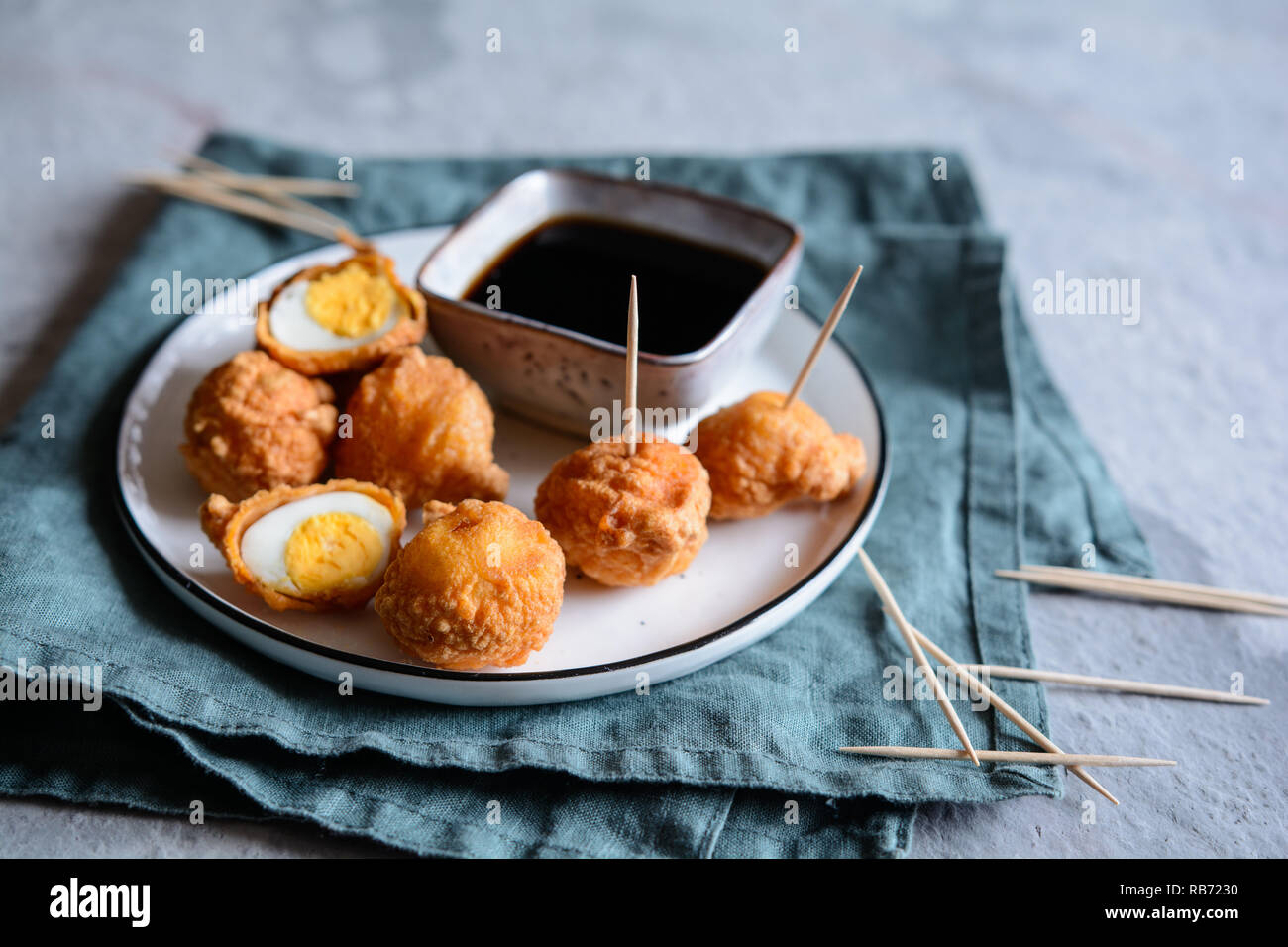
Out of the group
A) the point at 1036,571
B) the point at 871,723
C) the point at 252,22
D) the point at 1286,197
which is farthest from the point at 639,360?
the point at 252,22

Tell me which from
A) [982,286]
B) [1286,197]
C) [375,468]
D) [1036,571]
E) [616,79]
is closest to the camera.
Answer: [375,468]

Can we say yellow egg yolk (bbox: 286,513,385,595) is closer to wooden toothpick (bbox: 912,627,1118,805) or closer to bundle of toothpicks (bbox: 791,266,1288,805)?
bundle of toothpicks (bbox: 791,266,1288,805)

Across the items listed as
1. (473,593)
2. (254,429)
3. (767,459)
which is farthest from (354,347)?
(767,459)

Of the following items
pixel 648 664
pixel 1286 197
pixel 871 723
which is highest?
pixel 1286 197

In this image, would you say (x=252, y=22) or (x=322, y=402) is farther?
(x=252, y=22)

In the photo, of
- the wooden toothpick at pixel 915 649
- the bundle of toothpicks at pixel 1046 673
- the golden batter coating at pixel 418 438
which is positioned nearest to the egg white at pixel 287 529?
the golden batter coating at pixel 418 438

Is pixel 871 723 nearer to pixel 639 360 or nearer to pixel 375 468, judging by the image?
pixel 639 360
